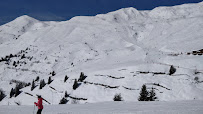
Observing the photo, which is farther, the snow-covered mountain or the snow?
the snow-covered mountain

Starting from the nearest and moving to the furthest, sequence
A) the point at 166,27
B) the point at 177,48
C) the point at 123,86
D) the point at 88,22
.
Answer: the point at 123,86 < the point at 177,48 < the point at 166,27 < the point at 88,22

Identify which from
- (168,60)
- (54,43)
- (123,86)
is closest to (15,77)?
(54,43)

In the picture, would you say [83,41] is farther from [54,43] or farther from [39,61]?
[39,61]

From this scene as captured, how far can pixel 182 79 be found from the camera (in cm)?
4859

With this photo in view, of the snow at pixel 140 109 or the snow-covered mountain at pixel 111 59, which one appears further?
the snow-covered mountain at pixel 111 59

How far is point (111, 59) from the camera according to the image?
97.6 metres

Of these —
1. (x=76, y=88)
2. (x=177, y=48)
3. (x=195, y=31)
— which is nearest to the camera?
(x=76, y=88)

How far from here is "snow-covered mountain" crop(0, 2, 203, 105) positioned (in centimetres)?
5069

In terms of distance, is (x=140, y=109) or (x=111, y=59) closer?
(x=140, y=109)

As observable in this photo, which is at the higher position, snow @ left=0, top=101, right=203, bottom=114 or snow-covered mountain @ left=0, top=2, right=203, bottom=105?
snow-covered mountain @ left=0, top=2, right=203, bottom=105

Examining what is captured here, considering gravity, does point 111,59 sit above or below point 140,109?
above

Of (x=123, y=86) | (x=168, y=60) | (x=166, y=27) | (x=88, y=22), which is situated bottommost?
(x=123, y=86)

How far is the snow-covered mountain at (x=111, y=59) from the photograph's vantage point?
50.7 m

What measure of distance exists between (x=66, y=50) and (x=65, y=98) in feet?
281
